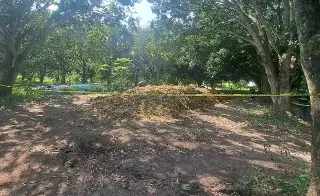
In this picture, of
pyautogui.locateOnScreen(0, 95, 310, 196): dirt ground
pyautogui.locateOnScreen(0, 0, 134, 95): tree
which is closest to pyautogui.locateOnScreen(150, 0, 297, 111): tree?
pyautogui.locateOnScreen(0, 0, 134, 95): tree

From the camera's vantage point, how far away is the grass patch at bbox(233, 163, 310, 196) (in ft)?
17.7

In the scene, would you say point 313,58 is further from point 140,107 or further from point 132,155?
point 140,107

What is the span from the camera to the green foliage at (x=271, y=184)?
538 centimetres

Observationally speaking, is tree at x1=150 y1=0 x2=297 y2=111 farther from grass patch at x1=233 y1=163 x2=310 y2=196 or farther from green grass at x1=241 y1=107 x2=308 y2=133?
grass patch at x1=233 y1=163 x2=310 y2=196

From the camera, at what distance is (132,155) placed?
698 cm

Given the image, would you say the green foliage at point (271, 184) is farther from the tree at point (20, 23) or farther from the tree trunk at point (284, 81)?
the tree at point (20, 23)

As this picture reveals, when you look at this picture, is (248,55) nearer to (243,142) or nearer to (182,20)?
(182,20)

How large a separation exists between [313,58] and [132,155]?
161 inches

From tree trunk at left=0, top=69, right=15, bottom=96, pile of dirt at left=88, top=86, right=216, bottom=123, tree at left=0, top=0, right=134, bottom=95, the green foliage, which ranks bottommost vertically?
the green foliage

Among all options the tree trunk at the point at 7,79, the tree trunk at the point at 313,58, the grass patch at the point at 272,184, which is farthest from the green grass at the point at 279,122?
the tree trunk at the point at 7,79

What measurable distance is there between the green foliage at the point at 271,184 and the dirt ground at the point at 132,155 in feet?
0.71

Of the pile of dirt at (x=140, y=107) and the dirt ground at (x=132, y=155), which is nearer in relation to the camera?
the dirt ground at (x=132, y=155)

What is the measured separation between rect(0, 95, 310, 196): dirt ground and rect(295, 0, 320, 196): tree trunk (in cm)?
151

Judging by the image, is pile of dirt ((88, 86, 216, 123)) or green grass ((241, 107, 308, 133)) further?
green grass ((241, 107, 308, 133))
